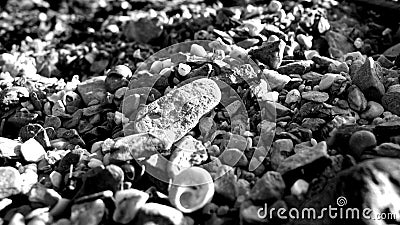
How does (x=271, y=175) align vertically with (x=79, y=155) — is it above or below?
above

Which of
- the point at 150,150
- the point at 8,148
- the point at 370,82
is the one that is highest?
the point at 370,82

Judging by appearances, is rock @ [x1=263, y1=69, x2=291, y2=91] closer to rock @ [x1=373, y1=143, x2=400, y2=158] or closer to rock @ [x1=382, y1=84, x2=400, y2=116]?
rock @ [x1=382, y1=84, x2=400, y2=116]

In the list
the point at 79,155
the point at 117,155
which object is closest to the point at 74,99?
the point at 79,155

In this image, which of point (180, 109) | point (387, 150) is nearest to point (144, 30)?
point (180, 109)

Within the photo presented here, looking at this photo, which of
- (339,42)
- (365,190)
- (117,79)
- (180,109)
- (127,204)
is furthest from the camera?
(339,42)

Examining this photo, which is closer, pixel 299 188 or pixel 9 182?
pixel 299 188

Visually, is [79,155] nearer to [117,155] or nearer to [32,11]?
[117,155]

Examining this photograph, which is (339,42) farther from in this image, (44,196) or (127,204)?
(44,196)
